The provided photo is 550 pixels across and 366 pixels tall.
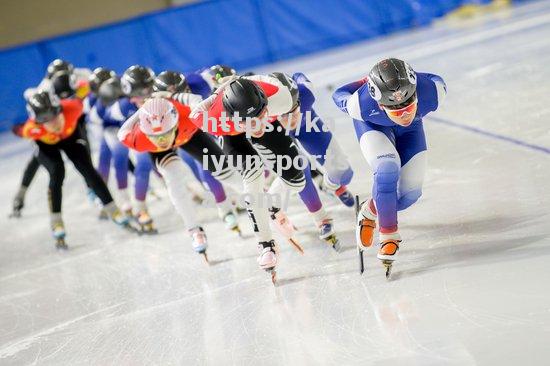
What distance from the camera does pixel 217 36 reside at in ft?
61.0

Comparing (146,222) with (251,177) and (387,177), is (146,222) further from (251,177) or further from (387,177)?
(387,177)

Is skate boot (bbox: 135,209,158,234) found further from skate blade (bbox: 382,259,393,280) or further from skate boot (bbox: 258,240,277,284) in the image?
skate blade (bbox: 382,259,393,280)

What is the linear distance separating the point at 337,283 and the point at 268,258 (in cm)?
56

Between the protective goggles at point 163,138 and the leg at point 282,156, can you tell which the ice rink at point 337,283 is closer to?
the leg at point 282,156

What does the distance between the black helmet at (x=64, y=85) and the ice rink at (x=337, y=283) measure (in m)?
1.47

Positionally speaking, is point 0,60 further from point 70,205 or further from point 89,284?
point 89,284

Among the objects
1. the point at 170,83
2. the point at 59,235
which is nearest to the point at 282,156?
the point at 170,83

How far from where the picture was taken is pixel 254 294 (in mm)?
4422

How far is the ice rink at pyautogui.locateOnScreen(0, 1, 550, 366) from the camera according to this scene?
132 inches

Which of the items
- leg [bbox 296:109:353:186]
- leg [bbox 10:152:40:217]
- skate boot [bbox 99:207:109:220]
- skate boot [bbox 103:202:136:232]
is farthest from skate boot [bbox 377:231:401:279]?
leg [bbox 10:152:40:217]

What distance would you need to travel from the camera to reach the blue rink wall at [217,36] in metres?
17.5

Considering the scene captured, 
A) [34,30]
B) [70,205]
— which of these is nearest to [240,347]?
[70,205]

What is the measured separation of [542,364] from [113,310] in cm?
306

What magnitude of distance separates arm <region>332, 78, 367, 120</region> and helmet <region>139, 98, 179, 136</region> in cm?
139
